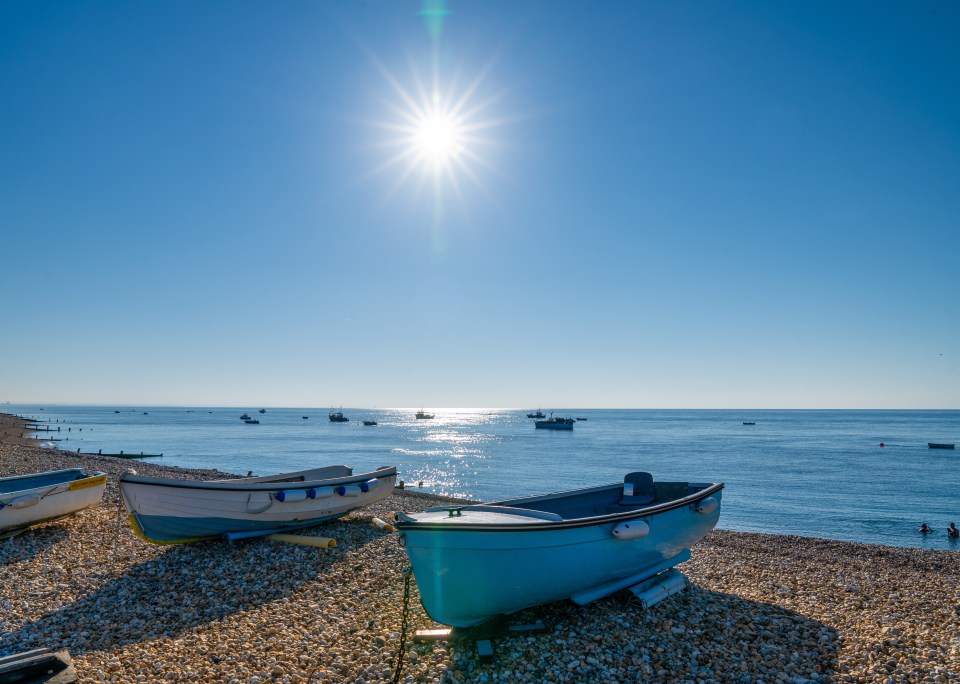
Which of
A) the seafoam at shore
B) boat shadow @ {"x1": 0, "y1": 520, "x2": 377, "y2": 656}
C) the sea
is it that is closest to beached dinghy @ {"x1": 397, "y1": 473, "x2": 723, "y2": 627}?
the seafoam at shore

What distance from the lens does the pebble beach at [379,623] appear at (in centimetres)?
646

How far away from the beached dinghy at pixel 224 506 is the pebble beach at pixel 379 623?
382 mm

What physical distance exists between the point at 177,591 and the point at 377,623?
12.5 feet

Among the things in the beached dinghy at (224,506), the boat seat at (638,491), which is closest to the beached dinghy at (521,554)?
the boat seat at (638,491)

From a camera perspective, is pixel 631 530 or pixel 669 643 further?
pixel 631 530

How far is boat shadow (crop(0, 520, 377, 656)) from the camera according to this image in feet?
24.4

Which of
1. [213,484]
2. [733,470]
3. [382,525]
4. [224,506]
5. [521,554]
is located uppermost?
[213,484]

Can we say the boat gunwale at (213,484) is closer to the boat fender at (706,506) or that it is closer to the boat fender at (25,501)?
the boat fender at (25,501)

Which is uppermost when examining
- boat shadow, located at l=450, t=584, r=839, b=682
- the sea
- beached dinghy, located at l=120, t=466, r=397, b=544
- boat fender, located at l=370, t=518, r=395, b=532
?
beached dinghy, located at l=120, t=466, r=397, b=544

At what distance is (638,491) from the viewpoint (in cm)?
1136

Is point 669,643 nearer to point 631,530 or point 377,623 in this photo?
point 631,530

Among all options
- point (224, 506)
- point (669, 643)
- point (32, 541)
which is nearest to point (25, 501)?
point (32, 541)

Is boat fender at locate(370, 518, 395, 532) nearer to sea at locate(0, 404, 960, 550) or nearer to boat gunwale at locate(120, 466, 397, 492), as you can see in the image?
boat gunwale at locate(120, 466, 397, 492)

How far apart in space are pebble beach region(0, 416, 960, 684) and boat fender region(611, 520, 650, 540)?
1.05 metres
